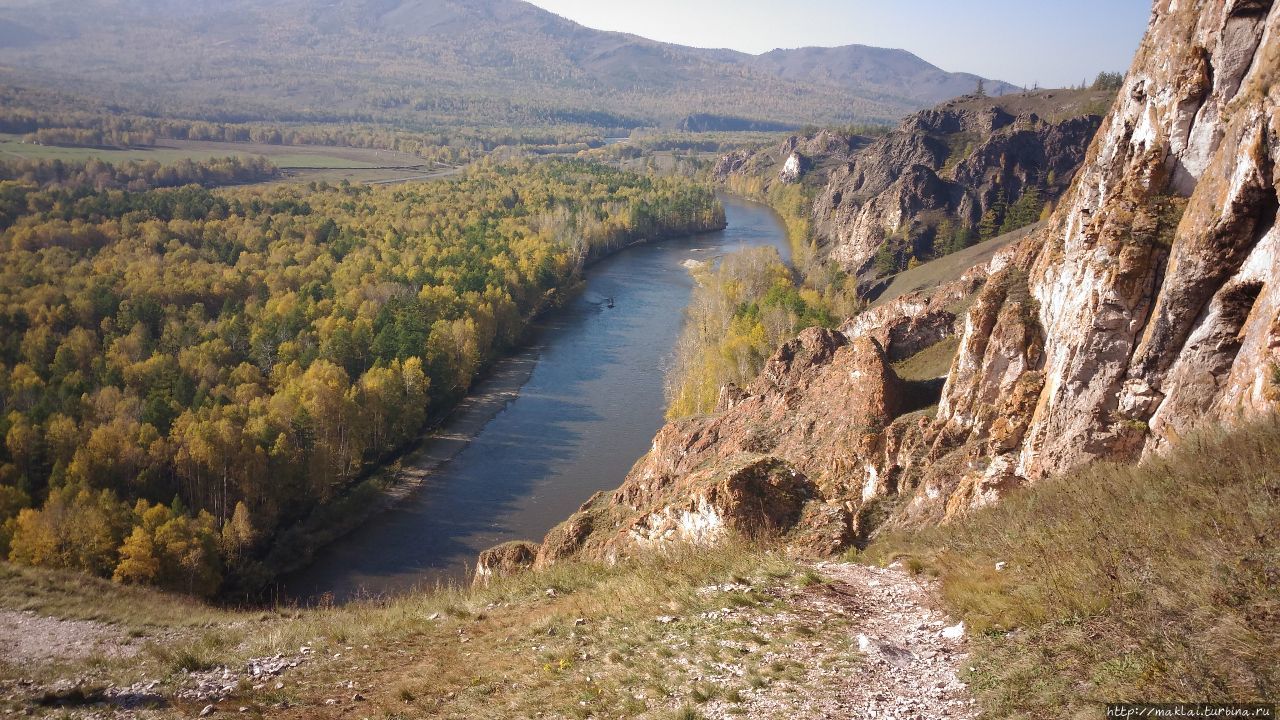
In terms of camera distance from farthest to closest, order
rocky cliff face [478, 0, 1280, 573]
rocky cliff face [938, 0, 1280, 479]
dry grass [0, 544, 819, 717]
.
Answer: rocky cliff face [478, 0, 1280, 573] < rocky cliff face [938, 0, 1280, 479] < dry grass [0, 544, 819, 717]

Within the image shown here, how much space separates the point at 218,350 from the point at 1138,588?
155 ft

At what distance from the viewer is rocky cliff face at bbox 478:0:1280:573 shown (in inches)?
469

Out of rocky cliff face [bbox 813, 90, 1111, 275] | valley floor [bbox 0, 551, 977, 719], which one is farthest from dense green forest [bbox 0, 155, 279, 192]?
valley floor [bbox 0, 551, 977, 719]

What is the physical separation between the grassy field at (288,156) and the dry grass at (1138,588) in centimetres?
12597

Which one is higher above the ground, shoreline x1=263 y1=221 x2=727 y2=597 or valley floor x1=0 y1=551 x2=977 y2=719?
valley floor x1=0 y1=551 x2=977 y2=719

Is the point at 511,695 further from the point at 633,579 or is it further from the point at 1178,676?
the point at 1178,676

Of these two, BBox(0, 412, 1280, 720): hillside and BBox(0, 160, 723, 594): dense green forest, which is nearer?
BBox(0, 412, 1280, 720): hillside

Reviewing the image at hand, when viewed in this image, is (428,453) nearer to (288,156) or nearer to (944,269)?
(944,269)

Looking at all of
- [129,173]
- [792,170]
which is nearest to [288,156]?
[129,173]

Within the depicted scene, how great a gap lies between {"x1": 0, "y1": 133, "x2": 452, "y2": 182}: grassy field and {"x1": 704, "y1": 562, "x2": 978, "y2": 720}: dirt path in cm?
12430

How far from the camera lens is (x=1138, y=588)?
8.23m

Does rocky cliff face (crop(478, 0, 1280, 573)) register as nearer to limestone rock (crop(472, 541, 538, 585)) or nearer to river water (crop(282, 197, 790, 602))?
limestone rock (crop(472, 541, 538, 585))

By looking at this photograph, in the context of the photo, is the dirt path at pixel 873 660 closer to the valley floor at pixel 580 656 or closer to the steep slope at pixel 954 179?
the valley floor at pixel 580 656

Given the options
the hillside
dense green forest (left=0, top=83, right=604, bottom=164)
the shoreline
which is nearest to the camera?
the hillside
